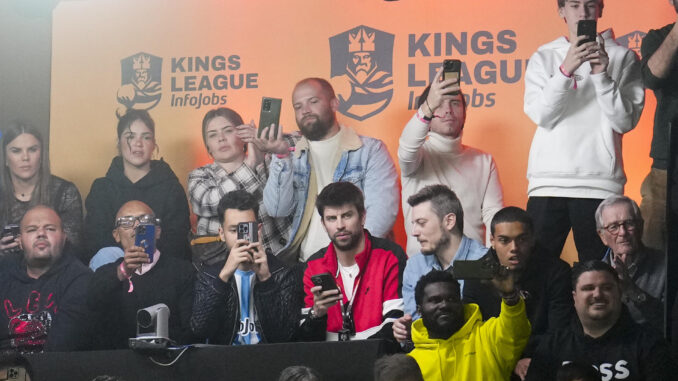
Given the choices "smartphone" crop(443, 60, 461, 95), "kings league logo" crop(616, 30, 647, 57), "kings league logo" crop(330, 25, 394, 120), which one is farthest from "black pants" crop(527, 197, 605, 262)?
"kings league logo" crop(330, 25, 394, 120)

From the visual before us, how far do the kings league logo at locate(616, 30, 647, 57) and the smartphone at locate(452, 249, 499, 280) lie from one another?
6.35ft

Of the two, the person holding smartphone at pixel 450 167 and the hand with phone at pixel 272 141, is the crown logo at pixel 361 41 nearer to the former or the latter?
the person holding smartphone at pixel 450 167

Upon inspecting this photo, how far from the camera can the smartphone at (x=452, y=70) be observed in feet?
19.0

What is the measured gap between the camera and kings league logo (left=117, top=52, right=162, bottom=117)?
6879mm

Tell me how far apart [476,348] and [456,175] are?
1396 millimetres

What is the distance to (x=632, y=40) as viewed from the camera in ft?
19.8

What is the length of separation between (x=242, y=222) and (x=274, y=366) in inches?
43.3

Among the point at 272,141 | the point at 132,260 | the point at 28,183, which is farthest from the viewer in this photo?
the point at 28,183

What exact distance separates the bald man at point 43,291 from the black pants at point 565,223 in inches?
98.0

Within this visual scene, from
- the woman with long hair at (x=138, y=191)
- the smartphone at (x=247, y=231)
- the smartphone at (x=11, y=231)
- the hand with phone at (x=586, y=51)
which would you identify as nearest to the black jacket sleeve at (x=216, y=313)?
the smartphone at (x=247, y=231)

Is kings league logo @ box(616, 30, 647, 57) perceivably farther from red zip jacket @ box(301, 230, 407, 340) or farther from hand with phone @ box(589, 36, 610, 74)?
red zip jacket @ box(301, 230, 407, 340)

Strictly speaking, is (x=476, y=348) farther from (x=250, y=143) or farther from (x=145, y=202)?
(x=145, y=202)

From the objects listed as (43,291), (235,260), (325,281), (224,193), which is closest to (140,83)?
(224,193)

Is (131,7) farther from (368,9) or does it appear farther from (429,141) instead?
(429,141)
